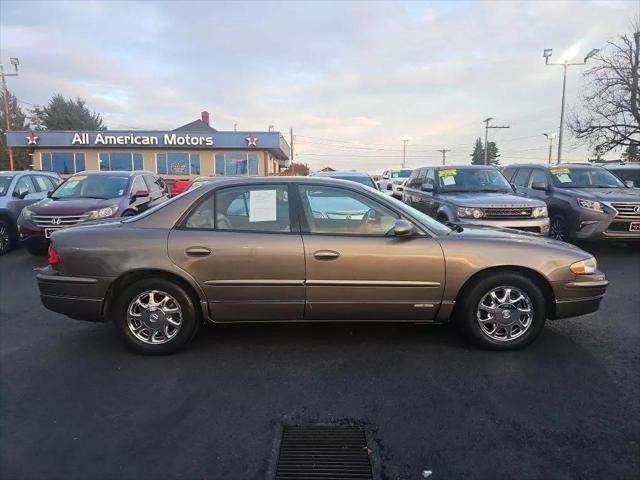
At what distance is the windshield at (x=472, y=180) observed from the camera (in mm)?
9109

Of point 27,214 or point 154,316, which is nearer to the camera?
point 154,316

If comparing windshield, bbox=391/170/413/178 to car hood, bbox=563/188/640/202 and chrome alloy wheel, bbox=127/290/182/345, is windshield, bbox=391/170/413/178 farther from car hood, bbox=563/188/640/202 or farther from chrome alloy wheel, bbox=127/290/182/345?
chrome alloy wheel, bbox=127/290/182/345

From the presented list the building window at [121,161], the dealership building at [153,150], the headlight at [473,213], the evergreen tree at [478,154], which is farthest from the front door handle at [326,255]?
the evergreen tree at [478,154]

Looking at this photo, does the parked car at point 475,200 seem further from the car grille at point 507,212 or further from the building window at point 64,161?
the building window at point 64,161

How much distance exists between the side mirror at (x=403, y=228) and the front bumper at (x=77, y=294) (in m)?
2.47

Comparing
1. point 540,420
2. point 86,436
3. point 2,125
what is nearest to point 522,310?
point 540,420

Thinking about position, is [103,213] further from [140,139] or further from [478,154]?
[478,154]

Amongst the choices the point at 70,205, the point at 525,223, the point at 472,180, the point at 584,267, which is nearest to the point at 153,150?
the point at 70,205

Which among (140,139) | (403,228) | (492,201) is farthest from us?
(140,139)

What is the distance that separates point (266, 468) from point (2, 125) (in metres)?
78.7

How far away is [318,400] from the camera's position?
10.9ft

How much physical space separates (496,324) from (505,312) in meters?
0.13

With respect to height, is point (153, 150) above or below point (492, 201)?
above

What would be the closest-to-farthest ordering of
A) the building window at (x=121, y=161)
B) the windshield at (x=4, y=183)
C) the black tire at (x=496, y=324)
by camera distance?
the black tire at (x=496, y=324) → the windshield at (x=4, y=183) → the building window at (x=121, y=161)
